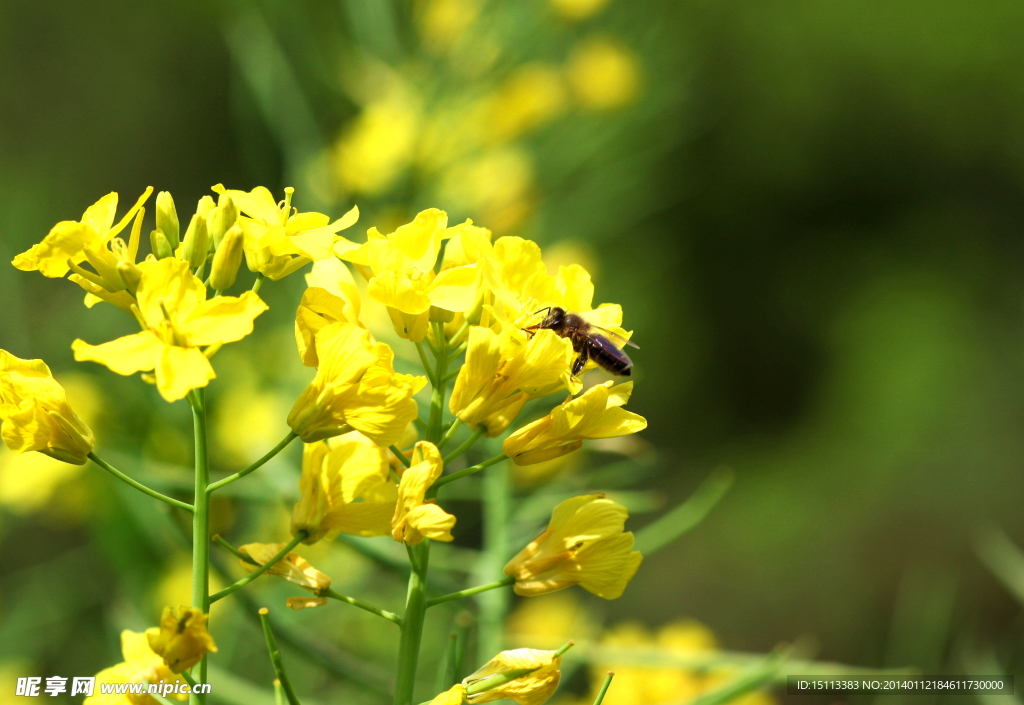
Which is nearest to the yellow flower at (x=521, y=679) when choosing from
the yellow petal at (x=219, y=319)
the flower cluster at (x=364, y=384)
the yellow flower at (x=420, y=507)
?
the flower cluster at (x=364, y=384)

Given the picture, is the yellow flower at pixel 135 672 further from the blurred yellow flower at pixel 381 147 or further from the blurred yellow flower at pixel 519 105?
the blurred yellow flower at pixel 519 105

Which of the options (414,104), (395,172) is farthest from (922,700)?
(414,104)

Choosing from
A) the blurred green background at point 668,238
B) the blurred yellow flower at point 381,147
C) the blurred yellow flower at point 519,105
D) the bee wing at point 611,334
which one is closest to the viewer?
the bee wing at point 611,334

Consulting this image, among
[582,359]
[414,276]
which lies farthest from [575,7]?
[414,276]

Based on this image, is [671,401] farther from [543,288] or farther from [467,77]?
[543,288]

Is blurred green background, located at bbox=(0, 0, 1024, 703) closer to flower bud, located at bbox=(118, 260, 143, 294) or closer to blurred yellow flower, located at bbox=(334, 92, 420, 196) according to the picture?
blurred yellow flower, located at bbox=(334, 92, 420, 196)
